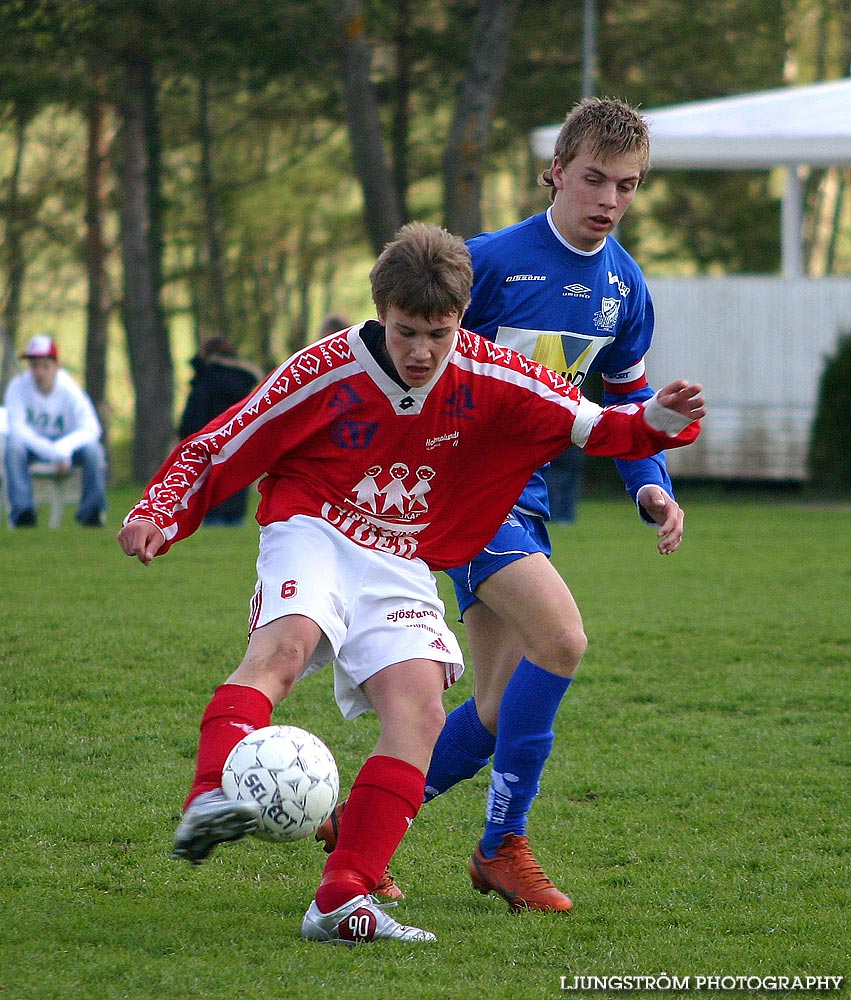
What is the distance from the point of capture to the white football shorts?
149 inches

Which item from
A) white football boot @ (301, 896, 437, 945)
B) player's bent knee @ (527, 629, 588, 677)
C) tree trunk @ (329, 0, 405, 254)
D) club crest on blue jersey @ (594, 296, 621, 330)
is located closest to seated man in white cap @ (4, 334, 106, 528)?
tree trunk @ (329, 0, 405, 254)

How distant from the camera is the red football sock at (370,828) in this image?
3.69m

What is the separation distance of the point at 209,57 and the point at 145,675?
1645 centimetres

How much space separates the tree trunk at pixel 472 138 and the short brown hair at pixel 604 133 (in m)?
13.8

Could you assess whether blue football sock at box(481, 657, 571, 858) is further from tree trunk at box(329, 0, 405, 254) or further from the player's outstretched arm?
tree trunk at box(329, 0, 405, 254)

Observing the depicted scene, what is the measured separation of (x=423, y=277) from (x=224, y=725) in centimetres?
120

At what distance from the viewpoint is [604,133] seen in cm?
436

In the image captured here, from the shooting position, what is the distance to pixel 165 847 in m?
4.54

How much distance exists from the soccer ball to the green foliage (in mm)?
14542

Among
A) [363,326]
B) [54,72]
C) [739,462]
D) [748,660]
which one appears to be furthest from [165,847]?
[54,72]

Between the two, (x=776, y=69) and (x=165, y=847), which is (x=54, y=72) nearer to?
(x=776, y=69)

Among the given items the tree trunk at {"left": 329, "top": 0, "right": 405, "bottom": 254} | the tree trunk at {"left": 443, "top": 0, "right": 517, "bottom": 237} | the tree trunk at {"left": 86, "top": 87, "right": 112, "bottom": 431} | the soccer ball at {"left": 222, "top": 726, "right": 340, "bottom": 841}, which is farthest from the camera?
the tree trunk at {"left": 86, "top": 87, "right": 112, "bottom": 431}

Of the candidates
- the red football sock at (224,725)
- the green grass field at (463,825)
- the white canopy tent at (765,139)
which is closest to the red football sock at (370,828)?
the green grass field at (463,825)

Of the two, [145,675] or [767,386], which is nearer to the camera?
[145,675]
